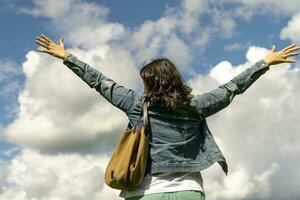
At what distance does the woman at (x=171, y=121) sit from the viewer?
203 inches

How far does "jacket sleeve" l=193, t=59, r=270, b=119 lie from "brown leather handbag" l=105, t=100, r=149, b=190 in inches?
32.1

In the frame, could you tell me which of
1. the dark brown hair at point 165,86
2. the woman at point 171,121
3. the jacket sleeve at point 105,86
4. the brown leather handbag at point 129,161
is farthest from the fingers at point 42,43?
the brown leather handbag at point 129,161

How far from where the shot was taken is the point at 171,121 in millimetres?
5441

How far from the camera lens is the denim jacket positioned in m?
5.27

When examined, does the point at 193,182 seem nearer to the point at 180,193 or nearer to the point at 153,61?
the point at 180,193

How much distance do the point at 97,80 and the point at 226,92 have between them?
1.62 metres

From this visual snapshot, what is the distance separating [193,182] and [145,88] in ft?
4.17

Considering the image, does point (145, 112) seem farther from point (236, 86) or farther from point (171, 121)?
point (236, 86)

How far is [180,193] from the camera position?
5.08 m

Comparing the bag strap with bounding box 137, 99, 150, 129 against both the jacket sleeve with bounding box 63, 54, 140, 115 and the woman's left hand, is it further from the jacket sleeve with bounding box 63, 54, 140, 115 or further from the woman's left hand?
the woman's left hand

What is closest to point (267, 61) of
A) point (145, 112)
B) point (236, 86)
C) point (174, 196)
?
point (236, 86)

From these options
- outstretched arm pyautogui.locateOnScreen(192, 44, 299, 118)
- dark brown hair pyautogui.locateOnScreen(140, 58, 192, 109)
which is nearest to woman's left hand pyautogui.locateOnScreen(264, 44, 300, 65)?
outstretched arm pyautogui.locateOnScreen(192, 44, 299, 118)

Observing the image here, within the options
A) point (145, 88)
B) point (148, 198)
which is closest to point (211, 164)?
point (148, 198)

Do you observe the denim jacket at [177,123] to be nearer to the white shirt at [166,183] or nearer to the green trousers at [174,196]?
the white shirt at [166,183]
